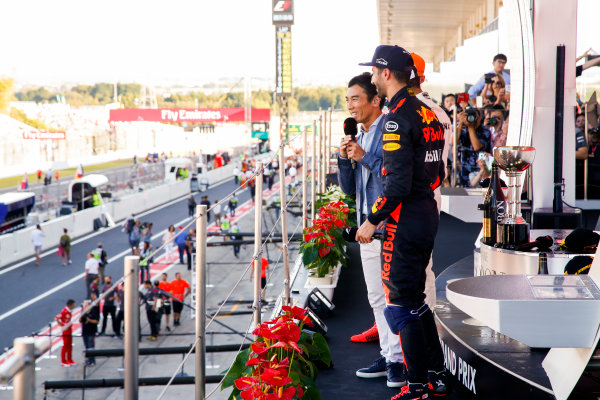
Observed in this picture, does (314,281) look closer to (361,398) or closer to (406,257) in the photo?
(361,398)

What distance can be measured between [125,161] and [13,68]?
3876cm

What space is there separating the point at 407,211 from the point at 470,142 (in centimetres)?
448

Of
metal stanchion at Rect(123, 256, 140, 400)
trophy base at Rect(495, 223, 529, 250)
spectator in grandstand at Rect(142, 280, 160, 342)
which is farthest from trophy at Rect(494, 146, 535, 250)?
spectator in grandstand at Rect(142, 280, 160, 342)

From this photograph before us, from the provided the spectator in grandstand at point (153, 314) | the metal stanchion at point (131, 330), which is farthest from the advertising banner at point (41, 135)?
the metal stanchion at point (131, 330)

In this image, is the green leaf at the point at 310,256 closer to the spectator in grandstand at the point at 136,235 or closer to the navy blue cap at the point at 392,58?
the navy blue cap at the point at 392,58

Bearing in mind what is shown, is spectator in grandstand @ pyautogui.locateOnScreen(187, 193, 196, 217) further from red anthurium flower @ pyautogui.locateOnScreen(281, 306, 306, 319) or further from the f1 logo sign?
the f1 logo sign

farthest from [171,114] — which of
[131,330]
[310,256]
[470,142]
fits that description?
[131,330]

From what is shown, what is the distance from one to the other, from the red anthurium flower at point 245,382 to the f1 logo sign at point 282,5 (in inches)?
2152

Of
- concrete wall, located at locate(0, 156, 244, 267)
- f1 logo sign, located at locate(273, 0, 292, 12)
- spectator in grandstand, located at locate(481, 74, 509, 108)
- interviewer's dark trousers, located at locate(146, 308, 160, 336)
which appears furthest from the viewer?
f1 logo sign, located at locate(273, 0, 292, 12)

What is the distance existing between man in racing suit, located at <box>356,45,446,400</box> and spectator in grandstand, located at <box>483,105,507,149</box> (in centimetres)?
337

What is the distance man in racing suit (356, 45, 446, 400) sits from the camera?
→ 2664 mm

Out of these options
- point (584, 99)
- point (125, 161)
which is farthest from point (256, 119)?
point (584, 99)

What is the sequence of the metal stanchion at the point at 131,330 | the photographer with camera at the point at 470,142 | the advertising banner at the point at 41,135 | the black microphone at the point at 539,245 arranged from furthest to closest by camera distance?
the advertising banner at the point at 41,135, the photographer with camera at the point at 470,142, the black microphone at the point at 539,245, the metal stanchion at the point at 131,330

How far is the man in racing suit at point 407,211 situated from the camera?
8.74 ft
